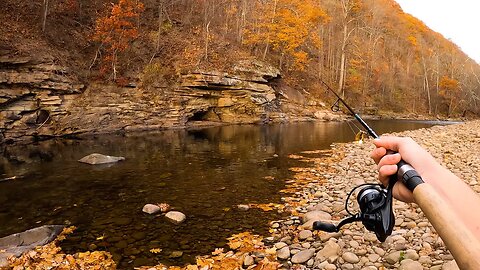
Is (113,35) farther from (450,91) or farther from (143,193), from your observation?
(450,91)

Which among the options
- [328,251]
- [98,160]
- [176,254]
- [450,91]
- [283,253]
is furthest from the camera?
[450,91]

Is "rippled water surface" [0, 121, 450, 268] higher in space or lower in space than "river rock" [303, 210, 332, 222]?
lower

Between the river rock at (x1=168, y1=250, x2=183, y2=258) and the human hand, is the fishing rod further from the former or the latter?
the river rock at (x1=168, y1=250, x2=183, y2=258)

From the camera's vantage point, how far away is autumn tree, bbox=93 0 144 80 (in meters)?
27.6

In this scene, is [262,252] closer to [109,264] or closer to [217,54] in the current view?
[109,264]

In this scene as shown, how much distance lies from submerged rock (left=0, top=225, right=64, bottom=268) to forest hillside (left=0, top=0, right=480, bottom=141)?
18252 mm

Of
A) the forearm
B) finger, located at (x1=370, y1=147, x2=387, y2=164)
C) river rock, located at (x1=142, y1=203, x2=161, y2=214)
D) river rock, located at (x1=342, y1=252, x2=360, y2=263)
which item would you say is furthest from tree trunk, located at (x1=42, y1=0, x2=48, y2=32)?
the forearm

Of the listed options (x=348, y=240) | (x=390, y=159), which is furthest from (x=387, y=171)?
(x=348, y=240)

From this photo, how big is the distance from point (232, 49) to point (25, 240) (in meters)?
31.8

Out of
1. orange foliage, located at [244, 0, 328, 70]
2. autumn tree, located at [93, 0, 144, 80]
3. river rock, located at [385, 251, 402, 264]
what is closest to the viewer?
river rock, located at [385, 251, 402, 264]

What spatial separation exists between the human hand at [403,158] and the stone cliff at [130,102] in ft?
77.6

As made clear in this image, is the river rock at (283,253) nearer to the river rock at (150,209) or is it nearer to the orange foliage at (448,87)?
the river rock at (150,209)

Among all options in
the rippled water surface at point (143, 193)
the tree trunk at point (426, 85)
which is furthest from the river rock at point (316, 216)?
the tree trunk at point (426, 85)

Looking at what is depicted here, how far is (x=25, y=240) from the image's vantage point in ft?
19.9
